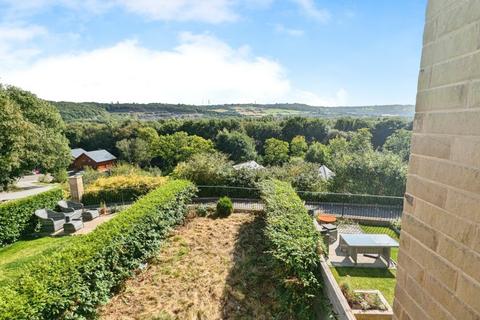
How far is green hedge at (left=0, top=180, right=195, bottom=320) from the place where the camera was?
3.72 m

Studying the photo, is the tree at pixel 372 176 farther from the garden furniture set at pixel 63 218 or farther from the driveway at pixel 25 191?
the driveway at pixel 25 191

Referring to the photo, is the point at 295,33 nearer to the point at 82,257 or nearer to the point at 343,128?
the point at 82,257

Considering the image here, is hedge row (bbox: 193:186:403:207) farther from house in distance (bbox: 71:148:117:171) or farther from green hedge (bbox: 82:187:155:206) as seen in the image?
house in distance (bbox: 71:148:117:171)

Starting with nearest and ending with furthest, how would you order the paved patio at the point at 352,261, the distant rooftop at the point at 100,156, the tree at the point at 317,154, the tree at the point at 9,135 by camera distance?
the paved patio at the point at 352,261 → the tree at the point at 9,135 → the tree at the point at 317,154 → the distant rooftop at the point at 100,156

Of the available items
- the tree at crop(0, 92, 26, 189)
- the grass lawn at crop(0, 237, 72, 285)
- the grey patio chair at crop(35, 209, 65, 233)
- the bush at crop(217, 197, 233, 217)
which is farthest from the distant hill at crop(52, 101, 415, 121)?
the bush at crop(217, 197, 233, 217)

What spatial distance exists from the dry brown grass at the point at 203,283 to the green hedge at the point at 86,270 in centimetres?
42

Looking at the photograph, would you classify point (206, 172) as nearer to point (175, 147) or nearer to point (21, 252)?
point (21, 252)

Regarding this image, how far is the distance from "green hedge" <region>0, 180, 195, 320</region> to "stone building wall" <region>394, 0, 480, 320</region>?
4.54 m

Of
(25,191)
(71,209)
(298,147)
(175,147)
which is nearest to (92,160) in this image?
(175,147)

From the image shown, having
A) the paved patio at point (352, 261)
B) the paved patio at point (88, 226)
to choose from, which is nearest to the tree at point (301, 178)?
the paved patio at point (352, 261)

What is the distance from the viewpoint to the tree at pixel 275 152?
113 feet

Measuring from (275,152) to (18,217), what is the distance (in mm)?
29157

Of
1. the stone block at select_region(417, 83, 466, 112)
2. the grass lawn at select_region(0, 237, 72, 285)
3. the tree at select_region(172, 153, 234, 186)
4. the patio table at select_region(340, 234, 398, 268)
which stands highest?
the stone block at select_region(417, 83, 466, 112)

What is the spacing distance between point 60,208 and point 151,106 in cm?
6632
